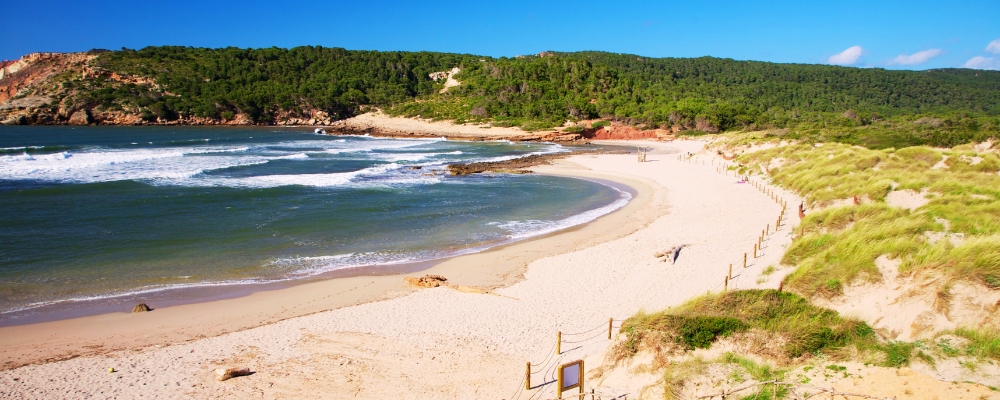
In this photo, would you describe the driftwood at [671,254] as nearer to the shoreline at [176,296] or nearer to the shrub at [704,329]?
the shoreline at [176,296]

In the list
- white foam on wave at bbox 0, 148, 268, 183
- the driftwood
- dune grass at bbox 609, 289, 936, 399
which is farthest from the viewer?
white foam on wave at bbox 0, 148, 268, 183

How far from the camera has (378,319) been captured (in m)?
11.0

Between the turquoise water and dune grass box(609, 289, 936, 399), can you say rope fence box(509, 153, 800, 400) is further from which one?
the turquoise water

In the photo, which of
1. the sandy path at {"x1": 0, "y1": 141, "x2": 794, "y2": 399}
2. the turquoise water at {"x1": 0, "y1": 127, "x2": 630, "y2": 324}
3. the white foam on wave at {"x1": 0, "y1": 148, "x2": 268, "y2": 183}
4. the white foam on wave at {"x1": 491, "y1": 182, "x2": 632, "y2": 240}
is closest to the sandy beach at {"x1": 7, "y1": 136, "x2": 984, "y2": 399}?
the sandy path at {"x1": 0, "y1": 141, "x2": 794, "y2": 399}

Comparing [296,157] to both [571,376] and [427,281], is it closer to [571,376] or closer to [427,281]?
[427,281]

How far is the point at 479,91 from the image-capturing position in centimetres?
9675

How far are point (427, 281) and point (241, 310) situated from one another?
421 cm

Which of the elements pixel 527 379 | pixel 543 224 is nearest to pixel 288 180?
pixel 543 224

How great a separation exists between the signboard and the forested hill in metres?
65.5

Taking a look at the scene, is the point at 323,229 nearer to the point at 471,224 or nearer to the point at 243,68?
the point at 471,224

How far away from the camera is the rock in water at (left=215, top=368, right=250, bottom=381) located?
8461 mm

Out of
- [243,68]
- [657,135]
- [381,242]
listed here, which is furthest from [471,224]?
[243,68]

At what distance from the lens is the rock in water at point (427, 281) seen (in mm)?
13180

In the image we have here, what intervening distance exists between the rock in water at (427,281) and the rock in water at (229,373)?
16.4 feet
